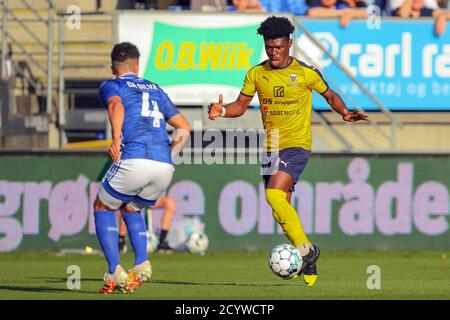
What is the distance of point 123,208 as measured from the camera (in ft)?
41.2

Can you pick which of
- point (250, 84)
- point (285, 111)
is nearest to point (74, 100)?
point (250, 84)

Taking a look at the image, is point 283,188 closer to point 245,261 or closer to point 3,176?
point 245,261

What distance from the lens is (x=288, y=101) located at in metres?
13.1

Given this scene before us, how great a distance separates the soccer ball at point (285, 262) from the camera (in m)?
12.5

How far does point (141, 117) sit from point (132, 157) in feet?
1.36

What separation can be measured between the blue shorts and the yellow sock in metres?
0.26

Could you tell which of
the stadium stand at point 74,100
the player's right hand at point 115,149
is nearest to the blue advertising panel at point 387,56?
the stadium stand at point 74,100

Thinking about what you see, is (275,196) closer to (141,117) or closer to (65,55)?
(141,117)

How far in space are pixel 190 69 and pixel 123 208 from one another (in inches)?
366

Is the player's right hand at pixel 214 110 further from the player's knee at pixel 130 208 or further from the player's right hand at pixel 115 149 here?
the player's right hand at pixel 115 149

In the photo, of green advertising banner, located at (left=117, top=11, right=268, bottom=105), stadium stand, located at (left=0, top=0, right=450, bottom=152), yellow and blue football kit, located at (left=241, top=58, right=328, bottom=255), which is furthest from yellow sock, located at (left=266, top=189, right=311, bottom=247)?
green advertising banner, located at (left=117, top=11, right=268, bottom=105)

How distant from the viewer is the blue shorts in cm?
1298
